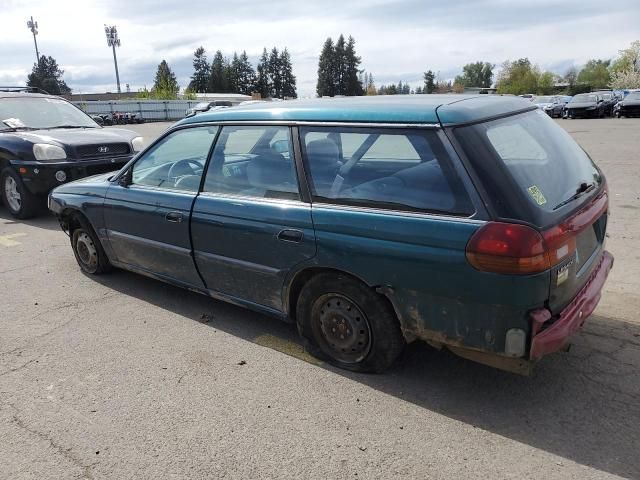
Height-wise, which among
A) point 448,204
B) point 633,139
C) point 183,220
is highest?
point 448,204

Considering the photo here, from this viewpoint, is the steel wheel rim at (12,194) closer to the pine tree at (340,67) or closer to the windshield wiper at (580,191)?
the windshield wiper at (580,191)

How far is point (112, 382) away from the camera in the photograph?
3.35m

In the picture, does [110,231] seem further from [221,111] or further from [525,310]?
[525,310]

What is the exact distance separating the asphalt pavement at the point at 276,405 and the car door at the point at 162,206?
1.54ft

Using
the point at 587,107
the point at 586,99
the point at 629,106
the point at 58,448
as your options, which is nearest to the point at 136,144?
the point at 58,448

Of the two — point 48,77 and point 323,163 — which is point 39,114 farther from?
point 48,77

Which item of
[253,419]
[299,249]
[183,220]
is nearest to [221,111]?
[183,220]

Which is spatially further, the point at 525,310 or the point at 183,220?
the point at 183,220

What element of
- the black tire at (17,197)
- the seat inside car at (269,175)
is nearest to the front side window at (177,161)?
the seat inside car at (269,175)

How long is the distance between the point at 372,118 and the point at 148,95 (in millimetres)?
78836

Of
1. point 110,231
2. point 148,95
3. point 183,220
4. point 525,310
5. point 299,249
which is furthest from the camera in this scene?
point 148,95

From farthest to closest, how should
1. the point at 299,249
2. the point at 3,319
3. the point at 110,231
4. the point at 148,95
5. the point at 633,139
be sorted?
the point at 148,95
the point at 633,139
the point at 110,231
the point at 3,319
the point at 299,249

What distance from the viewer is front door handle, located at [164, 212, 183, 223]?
3.98 meters

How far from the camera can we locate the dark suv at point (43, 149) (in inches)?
303
